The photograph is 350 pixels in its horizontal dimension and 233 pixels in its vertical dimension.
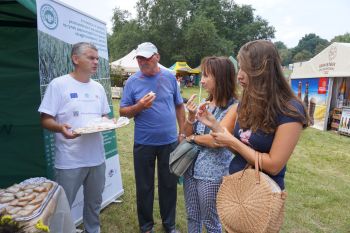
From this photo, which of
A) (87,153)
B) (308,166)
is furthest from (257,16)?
(87,153)

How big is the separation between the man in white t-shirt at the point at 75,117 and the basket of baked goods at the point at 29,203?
0.31 metres

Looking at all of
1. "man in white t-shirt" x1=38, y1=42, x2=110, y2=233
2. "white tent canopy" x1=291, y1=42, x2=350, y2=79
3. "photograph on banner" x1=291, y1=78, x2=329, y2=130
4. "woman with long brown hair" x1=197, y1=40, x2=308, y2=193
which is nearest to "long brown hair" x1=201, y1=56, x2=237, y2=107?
"woman with long brown hair" x1=197, y1=40, x2=308, y2=193

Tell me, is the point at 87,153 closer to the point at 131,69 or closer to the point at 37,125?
the point at 37,125

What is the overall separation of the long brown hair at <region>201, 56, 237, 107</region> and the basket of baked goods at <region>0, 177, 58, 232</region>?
1396 millimetres

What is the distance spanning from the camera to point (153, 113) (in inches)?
128

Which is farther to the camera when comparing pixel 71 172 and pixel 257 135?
pixel 71 172

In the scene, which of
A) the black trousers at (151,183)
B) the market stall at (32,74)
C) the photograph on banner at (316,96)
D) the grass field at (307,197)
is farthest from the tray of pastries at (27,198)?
the photograph on banner at (316,96)

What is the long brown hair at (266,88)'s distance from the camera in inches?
68.9

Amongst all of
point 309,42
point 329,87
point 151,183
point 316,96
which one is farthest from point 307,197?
point 309,42

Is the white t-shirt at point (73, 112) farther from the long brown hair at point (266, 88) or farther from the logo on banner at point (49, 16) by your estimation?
the long brown hair at point (266, 88)

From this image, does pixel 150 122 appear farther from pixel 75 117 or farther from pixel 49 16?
pixel 49 16

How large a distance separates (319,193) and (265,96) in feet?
12.9

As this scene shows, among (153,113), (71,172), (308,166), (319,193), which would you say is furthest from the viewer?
(308,166)

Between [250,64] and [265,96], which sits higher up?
[250,64]
